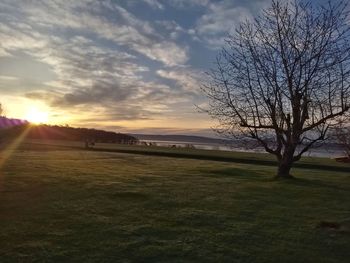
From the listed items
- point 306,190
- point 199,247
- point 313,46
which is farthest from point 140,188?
point 313,46

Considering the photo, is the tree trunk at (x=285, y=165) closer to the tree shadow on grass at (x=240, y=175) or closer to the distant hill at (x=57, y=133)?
the tree shadow on grass at (x=240, y=175)

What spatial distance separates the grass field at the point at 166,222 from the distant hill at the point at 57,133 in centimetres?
6325

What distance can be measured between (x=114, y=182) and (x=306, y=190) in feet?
21.9

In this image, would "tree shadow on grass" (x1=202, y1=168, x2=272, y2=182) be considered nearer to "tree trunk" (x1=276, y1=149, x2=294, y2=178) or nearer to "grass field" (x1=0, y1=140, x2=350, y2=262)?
"tree trunk" (x1=276, y1=149, x2=294, y2=178)

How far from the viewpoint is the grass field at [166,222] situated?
7293 millimetres

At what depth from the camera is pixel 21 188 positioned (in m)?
13.4

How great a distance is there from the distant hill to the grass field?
63252mm

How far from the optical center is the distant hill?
8006 cm

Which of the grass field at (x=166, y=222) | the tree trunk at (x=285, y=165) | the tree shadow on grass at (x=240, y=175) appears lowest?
the grass field at (x=166, y=222)

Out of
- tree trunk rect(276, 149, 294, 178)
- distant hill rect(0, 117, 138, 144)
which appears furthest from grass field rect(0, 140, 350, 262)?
distant hill rect(0, 117, 138, 144)

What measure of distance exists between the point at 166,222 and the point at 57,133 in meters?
87.4

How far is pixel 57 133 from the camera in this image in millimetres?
93625

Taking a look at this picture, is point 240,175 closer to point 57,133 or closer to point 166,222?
point 166,222

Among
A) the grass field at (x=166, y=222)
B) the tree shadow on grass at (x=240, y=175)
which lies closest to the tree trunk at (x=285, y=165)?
the tree shadow on grass at (x=240, y=175)
